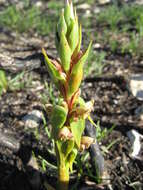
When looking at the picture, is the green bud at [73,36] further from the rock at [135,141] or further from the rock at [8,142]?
the rock at [135,141]

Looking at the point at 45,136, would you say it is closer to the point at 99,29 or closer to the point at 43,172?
the point at 43,172

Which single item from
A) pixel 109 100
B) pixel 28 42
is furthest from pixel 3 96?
pixel 28 42

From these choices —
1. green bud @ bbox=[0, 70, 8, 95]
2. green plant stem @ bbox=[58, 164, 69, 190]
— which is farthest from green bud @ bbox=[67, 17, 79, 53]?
green bud @ bbox=[0, 70, 8, 95]

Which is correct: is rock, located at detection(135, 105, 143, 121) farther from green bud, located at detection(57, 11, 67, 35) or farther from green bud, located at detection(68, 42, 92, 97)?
green bud, located at detection(57, 11, 67, 35)

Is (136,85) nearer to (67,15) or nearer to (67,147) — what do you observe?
(67,147)

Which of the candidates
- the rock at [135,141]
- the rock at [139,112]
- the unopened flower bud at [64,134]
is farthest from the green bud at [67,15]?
the rock at [139,112]
